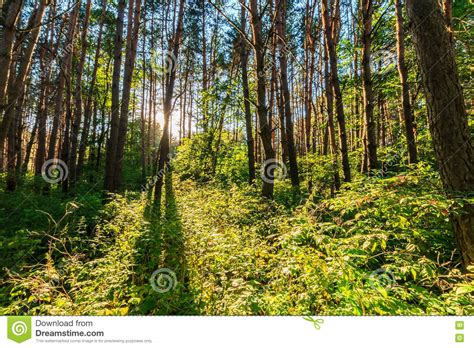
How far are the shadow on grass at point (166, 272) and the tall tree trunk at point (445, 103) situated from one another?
10.3ft

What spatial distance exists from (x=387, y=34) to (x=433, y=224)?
7.93m

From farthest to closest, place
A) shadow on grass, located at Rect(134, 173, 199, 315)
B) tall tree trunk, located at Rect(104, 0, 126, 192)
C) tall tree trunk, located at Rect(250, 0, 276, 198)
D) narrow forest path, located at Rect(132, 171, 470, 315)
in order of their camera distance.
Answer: tall tree trunk, located at Rect(104, 0, 126, 192) < tall tree trunk, located at Rect(250, 0, 276, 198) < shadow on grass, located at Rect(134, 173, 199, 315) < narrow forest path, located at Rect(132, 171, 470, 315)

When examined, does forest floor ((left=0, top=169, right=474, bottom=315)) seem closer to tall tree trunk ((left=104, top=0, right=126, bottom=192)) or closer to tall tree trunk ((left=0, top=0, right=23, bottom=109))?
tall tree trunk ((left=0, top=0, right=23, bottom=109))

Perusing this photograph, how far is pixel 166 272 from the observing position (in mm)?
3742

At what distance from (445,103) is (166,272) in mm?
4102

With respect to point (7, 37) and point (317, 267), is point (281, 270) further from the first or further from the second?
point (7, 37)

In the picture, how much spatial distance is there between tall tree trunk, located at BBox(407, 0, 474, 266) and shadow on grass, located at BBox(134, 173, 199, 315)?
10.3ft

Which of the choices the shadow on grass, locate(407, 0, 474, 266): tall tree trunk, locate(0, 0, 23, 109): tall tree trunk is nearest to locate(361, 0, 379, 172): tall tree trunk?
locate(407, 0, 474, 266): tall tree trunk

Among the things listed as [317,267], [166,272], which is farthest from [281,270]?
[166,272]

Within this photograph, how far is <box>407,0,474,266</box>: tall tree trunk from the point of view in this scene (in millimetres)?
2910

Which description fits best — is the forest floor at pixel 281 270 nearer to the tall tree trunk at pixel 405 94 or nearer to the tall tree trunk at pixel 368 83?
the tall tree trunk at pixel 405 94

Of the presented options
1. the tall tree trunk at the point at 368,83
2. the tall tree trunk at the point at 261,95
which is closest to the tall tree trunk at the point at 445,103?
the tall tree trunk at the point at 368,83

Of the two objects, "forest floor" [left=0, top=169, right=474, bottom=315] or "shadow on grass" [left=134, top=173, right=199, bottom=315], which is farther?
"shadow on grass" [left=134, top=173, right=199, bottom=315]
